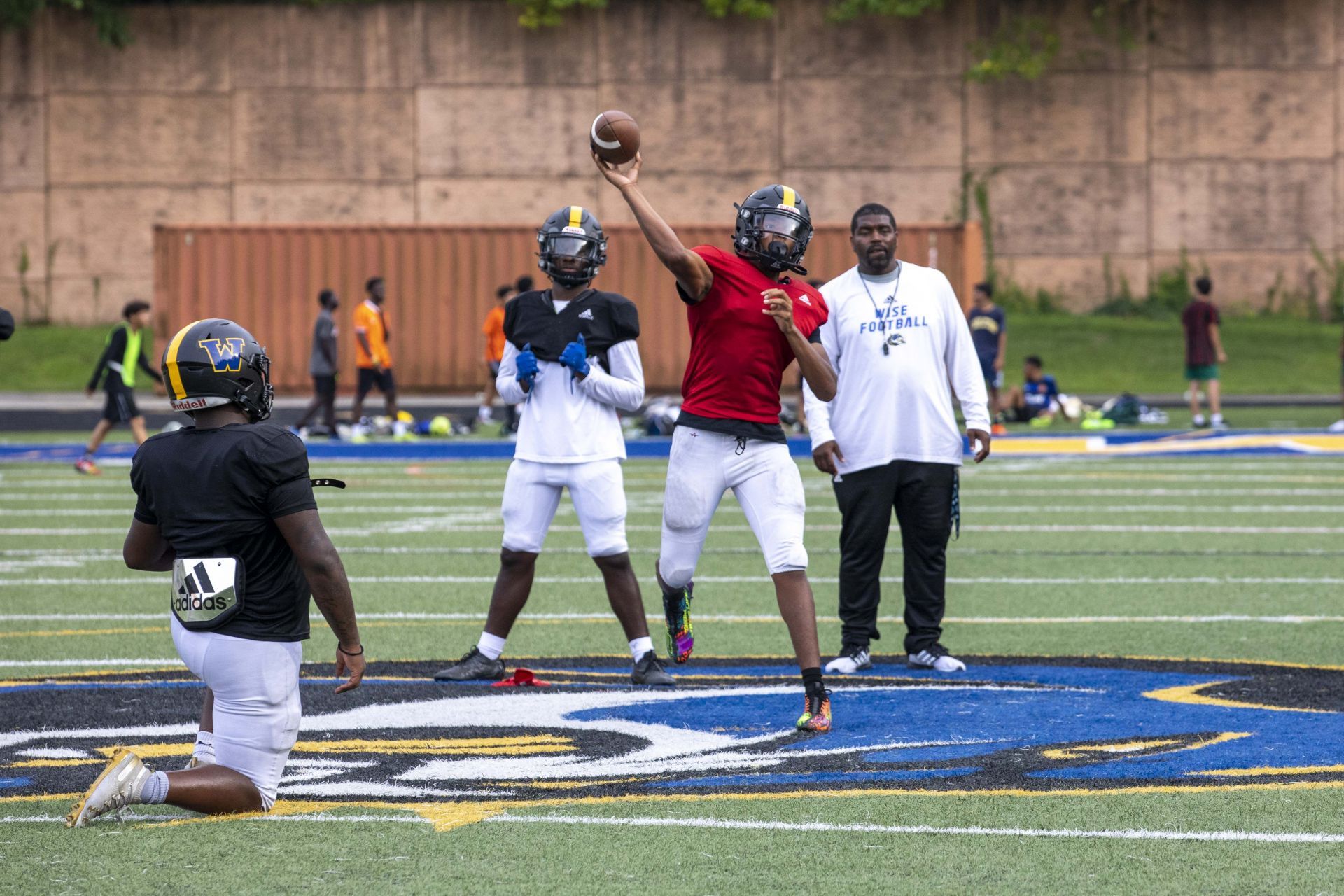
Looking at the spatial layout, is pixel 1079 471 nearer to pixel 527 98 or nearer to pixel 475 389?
pixel 475 389

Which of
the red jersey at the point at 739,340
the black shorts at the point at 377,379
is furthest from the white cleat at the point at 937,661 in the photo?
the black shorts at the point at 377,379

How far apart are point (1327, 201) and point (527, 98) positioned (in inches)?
672

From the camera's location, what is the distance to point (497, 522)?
49.5 feet

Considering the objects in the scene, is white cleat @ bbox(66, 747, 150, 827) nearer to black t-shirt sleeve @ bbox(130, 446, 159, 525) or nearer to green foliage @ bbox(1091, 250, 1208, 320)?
black t-shirt sleeve @ bbox(130, 446, 159, 525)

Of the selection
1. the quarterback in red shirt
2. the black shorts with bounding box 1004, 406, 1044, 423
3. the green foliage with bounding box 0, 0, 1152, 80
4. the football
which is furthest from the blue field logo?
the green foliage with bounding box 0, 0, 1152, 80

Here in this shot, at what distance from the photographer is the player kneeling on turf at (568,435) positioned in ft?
27.0

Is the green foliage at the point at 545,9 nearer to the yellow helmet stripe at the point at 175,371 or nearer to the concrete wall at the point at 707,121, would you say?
the concrete wall at the point at 707,121

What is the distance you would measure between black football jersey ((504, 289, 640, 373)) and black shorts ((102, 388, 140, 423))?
39.4 feet

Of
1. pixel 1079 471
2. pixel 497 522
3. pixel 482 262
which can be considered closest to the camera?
pixel 497 522

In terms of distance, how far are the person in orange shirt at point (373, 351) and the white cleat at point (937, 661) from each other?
16662 mm

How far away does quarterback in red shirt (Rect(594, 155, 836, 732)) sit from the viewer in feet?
23.4

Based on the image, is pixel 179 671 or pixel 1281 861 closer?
pixel 1281 861

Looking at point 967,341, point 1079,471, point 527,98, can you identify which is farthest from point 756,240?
point 527,98

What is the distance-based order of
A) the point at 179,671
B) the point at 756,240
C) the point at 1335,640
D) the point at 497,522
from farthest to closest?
the point at 497,522 < the point at 1335,640 < the point at 179,671 < the point at 756,240
